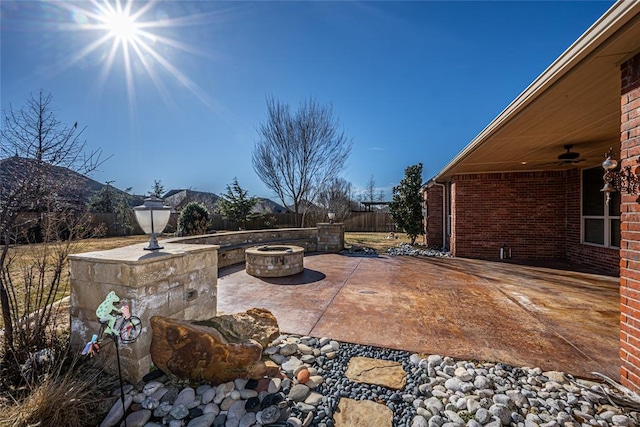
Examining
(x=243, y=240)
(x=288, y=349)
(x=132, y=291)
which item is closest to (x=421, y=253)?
(x=243, y=240)

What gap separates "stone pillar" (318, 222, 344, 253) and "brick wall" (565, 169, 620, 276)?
248 inches

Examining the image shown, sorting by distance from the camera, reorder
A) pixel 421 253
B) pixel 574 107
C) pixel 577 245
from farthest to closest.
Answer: pixel 421 253 < pixel 577 245 < pixel 574 107

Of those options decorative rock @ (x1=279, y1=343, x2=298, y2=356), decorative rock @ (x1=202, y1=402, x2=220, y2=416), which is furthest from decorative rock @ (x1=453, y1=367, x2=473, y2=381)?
decorative rock @ (x1=202, y1=402, x2=220, y2=416)

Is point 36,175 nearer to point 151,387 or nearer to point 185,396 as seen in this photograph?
point 151,387

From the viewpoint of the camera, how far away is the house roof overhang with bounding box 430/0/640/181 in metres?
1.83

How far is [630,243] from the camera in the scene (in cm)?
196

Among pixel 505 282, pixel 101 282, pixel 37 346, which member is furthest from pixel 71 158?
pixel 505 282

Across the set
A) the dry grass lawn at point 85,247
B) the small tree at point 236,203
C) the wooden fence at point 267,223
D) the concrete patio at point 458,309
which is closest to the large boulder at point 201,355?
the concrete patio at point 458,309

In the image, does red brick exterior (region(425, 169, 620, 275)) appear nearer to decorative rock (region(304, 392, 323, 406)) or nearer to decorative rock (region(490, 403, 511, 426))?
decorative rock (region(490, 403, 511, 426))

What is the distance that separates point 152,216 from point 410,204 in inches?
371

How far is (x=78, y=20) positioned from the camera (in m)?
3.91

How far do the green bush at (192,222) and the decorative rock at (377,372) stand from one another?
323 inches

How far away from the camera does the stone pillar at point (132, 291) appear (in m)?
2.04

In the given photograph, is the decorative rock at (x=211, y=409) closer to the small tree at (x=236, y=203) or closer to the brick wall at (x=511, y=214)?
the brick wall at (x=511, y=214)
